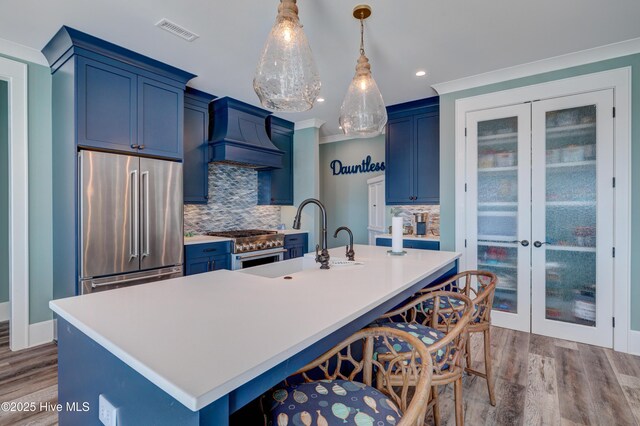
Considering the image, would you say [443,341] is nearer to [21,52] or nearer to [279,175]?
[21,52]

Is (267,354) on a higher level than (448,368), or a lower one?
higher

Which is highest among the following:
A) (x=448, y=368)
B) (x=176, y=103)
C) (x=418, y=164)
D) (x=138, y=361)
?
(x=176, y=103)

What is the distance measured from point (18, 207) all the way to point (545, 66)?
16.8 feet

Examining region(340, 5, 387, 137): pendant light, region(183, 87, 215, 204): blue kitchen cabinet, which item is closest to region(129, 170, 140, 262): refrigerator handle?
region(183, 87, 215, 204): blue kitchen cabinet

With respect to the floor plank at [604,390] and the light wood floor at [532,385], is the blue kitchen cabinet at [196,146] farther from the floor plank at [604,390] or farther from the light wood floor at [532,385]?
the floor plank at [604,390]

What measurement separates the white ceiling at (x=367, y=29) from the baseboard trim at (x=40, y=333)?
2.52 metres

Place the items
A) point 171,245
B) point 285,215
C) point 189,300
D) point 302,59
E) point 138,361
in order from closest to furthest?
1. point 138,361
2. point 189,300
3. point 302,59
4. point 171,245
5. point 285,215

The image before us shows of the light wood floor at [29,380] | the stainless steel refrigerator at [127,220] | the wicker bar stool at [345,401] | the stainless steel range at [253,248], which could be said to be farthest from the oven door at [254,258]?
the wicker bar stool at [345,401]

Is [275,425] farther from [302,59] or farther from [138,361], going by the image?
[302,59]

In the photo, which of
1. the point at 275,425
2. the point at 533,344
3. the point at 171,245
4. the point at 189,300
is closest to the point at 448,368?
the point at 275,425

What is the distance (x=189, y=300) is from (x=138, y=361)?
523 millimetres

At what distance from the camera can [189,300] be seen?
131cm

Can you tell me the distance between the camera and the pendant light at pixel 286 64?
5.31ft

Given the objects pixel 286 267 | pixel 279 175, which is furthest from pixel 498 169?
pixel 279 175
